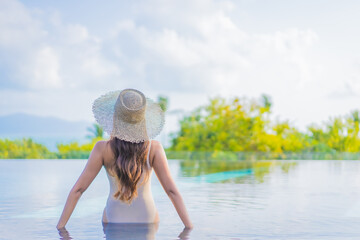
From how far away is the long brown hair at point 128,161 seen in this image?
13.4 feet

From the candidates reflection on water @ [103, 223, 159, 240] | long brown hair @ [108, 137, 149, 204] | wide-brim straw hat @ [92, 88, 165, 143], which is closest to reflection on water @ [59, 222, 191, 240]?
reflection on water @ [103, 223, 159, 240]

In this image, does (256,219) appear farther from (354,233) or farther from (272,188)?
(272,188)

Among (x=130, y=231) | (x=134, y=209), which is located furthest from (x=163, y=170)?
(x=130, y=231)

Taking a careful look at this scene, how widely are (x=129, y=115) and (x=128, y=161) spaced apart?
1.07 feet

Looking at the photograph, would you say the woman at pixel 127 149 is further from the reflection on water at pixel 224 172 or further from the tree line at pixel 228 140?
the tree line at pixel 228 140

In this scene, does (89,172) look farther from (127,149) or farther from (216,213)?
(216,213)

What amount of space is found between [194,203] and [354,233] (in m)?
3.29

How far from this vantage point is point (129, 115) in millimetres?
3988

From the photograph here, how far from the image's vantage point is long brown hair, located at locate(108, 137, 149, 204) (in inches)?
161

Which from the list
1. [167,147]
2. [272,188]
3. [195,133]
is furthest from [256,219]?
[167,147]

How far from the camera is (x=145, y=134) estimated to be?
404 centimetres

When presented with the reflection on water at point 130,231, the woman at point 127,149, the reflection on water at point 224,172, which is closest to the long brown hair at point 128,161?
the woman at point 127,149

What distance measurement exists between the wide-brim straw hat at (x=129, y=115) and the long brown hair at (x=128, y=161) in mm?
69

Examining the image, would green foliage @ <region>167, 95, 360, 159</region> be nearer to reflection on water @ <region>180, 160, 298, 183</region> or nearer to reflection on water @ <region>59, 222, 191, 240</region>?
reflection on water @ <region>180, 160, 298, 183</region>
